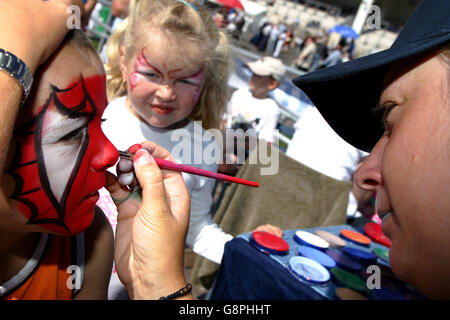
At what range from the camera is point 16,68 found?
1.45ft

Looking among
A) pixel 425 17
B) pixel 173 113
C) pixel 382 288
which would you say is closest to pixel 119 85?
pixel 173 113

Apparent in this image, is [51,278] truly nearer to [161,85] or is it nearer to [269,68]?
[161,85]

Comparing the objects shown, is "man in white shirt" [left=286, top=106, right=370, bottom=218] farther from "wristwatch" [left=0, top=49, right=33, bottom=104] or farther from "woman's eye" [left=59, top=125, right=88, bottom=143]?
"wristwatch" [left=0, top=49, right=33, bottom=104]

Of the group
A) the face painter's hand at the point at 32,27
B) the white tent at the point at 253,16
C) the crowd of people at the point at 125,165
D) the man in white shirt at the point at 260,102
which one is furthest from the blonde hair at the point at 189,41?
the white tent at the point at 253,16

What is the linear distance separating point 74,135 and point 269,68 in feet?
8.71

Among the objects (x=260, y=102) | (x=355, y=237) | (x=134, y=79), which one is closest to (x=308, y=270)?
(x=355, y=237)

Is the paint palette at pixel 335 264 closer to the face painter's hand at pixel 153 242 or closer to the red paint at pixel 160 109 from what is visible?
the face painter's hand at pixel 153 242

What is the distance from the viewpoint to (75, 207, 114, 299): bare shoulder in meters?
0.88

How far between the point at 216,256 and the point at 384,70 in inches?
41.6

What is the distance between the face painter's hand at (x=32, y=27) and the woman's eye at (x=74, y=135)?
19 centimetres

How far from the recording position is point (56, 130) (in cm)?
Result: 64

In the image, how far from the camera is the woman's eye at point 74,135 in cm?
67
